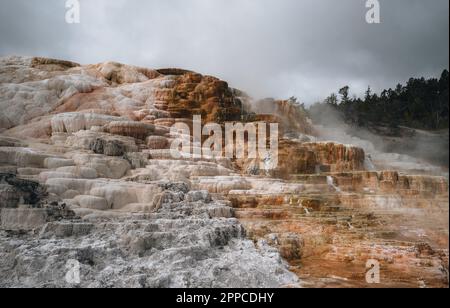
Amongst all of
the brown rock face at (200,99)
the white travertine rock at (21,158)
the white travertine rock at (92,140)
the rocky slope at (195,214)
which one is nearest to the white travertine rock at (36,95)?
the rocky slope at (195,214)

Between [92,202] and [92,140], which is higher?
[92,140]

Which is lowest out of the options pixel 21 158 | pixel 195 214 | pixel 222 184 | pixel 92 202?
pixel 195 214

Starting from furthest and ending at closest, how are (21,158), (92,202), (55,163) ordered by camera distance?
(55,163)
(21,158)
(92,202)

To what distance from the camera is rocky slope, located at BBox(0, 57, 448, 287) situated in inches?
308

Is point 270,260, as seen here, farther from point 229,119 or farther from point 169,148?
point 229,119

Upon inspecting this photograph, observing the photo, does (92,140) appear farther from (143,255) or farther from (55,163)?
(143,255)

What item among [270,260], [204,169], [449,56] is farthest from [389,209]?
[204,169]

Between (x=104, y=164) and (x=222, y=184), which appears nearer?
(x=222, y=184)

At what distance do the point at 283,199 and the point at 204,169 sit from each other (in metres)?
2.93

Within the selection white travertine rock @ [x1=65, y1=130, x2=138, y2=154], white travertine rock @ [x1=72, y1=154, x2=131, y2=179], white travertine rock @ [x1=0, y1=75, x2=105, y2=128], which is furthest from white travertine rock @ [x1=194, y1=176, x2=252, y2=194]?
white travertine rock @ [x1=0, y1=75, x2=105, y2=128]

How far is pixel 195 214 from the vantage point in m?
10.0

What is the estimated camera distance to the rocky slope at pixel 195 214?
7820 mm

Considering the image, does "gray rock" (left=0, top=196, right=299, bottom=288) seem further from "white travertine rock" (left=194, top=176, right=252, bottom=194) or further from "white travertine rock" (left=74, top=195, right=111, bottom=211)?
→ "white travertine rock" (left=194, top=176, right=252, bottom=194)

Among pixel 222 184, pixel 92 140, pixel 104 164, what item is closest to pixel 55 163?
pixel 104 164
